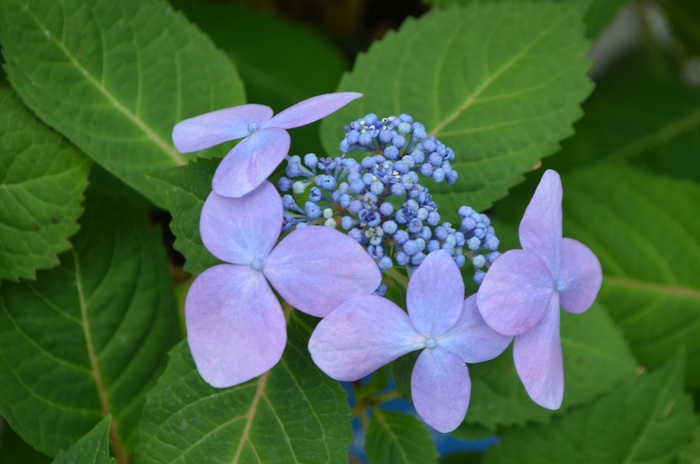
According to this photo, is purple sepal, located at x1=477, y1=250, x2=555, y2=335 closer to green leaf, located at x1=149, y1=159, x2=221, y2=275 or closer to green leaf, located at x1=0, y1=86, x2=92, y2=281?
green leaf, located at x1=149, y1=159, x2=221, y2=275

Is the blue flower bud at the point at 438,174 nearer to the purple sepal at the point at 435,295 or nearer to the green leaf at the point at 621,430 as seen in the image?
the purple sepal at the point at 435,295

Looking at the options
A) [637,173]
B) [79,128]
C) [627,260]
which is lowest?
[627,260]

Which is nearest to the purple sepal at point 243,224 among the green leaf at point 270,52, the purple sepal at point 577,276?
the purple sepal at point 577,276

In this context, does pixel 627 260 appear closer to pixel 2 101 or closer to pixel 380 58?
pixel 380 58

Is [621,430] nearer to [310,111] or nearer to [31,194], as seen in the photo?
[310,111]

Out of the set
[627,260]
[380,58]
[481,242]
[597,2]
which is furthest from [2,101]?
[627,260]

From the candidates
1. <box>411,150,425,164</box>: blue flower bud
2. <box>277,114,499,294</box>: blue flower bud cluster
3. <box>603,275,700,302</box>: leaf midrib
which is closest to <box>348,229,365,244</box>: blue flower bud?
<box>277,114,499,294</box>: blue flower bud cluster

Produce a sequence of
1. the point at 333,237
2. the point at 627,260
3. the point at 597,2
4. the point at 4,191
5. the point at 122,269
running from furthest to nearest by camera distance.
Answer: the point at 627,260, the point at 597,2, the point at 122,269, the point at 4,191, the point at 333,237
